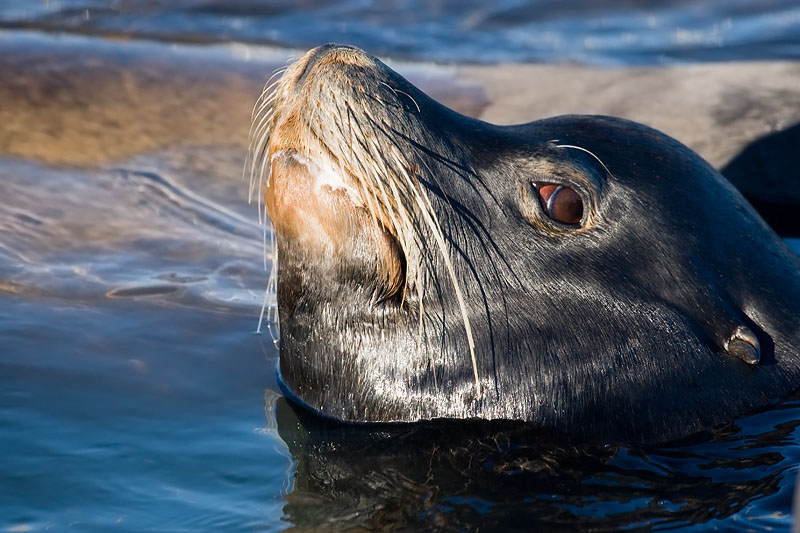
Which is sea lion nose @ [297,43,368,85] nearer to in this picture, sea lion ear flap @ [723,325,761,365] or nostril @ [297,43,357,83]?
nostril @ [297,43,357,83]

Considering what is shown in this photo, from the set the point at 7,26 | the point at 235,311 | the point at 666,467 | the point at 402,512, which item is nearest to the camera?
the point at 402,512

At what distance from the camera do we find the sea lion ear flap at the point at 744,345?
446cm

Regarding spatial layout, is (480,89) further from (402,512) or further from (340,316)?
(402,512)

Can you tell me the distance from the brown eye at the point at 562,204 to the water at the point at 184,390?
752 millimetres

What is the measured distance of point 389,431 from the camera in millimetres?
4457

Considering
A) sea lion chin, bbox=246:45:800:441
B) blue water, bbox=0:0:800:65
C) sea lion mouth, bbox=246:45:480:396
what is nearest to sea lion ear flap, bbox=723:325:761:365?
sea lion chin, bbox=246:45:800:441

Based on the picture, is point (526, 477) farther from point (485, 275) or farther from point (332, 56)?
point (332, 56)

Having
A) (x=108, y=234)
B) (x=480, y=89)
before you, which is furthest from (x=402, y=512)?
(x=480, y=89)

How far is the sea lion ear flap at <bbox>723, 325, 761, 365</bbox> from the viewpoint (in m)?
4.46

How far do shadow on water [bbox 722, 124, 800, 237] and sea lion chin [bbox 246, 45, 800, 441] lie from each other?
2834 millimetres

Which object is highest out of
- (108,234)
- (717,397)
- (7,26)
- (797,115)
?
(7,26)

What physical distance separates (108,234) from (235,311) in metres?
1.00

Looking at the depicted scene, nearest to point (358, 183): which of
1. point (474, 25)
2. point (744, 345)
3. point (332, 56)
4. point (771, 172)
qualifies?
point (332, 56)

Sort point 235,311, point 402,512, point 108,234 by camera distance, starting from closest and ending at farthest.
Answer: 1. point 402,512
2. point 235,311
3. point 108,234
